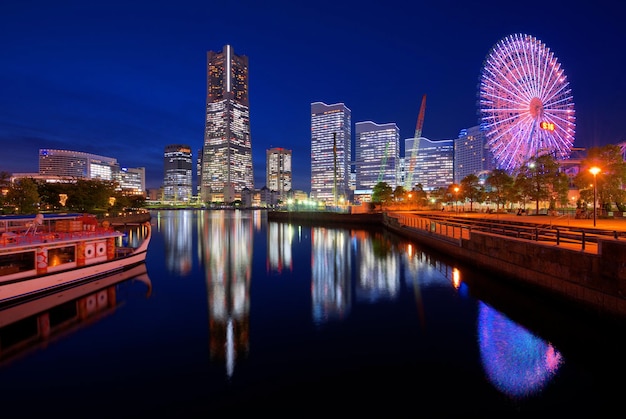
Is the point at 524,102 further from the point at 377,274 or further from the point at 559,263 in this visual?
the point at 559,263

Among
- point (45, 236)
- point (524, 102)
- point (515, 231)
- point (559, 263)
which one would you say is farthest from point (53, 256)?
point (524, 102)

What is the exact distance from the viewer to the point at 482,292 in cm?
2186

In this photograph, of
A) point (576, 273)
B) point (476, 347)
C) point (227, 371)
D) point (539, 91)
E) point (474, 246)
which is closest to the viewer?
point (227, 371)

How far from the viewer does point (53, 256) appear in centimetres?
2380

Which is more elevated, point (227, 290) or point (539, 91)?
point (539, 91)

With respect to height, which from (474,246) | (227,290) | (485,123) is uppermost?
(485,123)

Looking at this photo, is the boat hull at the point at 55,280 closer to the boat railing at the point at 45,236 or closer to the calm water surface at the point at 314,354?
the calm water surface at the point at 314,354

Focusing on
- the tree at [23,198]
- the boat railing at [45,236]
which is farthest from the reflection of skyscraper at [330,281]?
the tree at [23,198]

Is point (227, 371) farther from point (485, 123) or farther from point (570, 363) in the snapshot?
point (485, 123)

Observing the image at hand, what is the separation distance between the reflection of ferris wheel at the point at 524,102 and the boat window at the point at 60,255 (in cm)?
6049

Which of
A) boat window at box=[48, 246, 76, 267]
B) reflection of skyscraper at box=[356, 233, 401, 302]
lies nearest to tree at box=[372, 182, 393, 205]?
reflection of skyscraper at box=[356, 233, 401, 302]

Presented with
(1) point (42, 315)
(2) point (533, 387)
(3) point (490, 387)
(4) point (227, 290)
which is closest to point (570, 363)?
(2) point (533, 387)

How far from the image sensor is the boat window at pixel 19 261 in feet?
70.7

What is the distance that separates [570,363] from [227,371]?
11.9 metres
